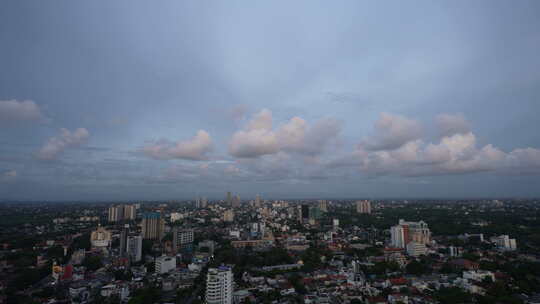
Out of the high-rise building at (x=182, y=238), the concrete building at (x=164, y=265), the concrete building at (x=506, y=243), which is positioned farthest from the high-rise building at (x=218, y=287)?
the concrete building at (x=506, y=243)

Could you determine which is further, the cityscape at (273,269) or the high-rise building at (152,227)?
the high-rise building at (152,227)

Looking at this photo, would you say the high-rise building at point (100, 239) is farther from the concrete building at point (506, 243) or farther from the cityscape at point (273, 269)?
the concrete building at point (506, 243)

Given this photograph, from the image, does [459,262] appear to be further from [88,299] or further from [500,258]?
[88,299]

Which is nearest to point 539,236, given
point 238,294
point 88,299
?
point 238,294

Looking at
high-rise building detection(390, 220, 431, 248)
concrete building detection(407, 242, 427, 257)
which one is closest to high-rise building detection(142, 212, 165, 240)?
high-rise building detection(390, 220, 431, 248)

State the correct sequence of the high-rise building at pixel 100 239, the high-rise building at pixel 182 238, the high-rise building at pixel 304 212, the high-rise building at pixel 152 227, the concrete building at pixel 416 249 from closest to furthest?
the concrete building at pixel 416 249, the high-rise building at pixel 100 239, the high-rise building at pixel 182 238, the high-rise building at pixel 152 227, the high-rise building at pixel 304 212
